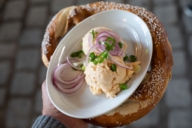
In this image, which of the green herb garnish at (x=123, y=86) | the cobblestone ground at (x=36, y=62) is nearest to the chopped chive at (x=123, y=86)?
the green herb garnish at (x=123, y=86)

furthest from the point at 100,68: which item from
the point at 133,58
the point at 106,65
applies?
the point at 133,58

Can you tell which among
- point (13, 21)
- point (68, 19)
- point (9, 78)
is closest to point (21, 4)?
point (13, 21)

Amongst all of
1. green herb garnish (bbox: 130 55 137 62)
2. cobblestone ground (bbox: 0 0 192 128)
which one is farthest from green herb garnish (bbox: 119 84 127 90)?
cobblestone ground (bbox: 0 0 192 128)

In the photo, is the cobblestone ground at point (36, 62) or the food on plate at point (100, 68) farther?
the cobblestone ground at point (36, 62)

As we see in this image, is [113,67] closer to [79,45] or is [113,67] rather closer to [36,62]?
[79,45]

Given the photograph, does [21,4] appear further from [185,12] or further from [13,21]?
[185,12]

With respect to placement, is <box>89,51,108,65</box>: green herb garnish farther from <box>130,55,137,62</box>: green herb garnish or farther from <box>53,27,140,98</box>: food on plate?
<box>130,55,137,62</box>: green herb garnish

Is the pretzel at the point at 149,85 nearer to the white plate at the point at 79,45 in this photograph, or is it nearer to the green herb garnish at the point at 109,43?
the white plate at the point at 79,45
